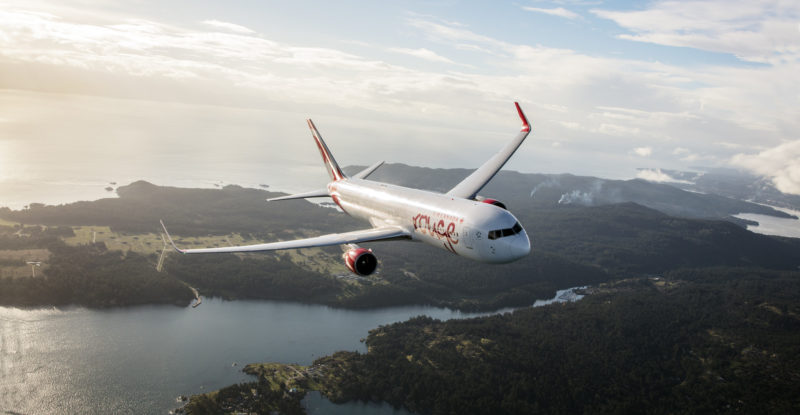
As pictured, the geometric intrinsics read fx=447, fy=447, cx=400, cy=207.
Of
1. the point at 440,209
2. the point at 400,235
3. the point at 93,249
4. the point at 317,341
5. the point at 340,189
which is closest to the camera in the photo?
the point at 440,209

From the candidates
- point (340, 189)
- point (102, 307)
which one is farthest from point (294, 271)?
point (340, 189)

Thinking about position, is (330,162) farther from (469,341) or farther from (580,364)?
(580,364)

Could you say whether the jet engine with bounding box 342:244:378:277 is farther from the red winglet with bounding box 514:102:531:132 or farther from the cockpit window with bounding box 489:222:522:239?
the red winglet with bounding box 514:102:531:132

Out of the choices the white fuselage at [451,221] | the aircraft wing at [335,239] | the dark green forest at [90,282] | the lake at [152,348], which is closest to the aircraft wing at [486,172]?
the white fuselage at [451,221]

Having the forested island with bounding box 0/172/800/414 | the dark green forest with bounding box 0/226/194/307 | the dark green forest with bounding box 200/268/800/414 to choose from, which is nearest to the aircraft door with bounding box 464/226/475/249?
A: the dark green forest with bounding box 200/268/800/414

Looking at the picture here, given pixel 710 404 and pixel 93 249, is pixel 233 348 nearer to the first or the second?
pixel 93 249

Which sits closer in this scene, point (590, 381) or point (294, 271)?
point (590, 381)
